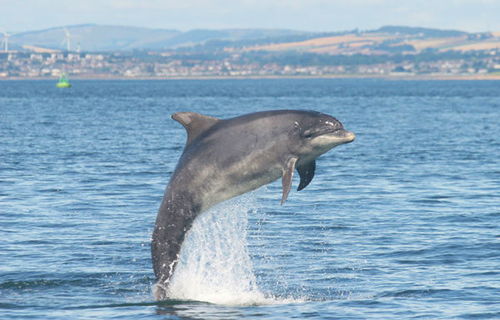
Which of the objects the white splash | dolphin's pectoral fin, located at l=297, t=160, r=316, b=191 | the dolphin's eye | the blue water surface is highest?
the dolphin's eye

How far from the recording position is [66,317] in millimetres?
17734

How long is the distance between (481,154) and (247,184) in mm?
36595

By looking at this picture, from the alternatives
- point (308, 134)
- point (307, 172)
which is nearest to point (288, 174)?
point (308, 134)

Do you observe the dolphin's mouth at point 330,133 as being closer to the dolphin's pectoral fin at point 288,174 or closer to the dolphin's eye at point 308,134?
the dolphin's eye at point 308,134

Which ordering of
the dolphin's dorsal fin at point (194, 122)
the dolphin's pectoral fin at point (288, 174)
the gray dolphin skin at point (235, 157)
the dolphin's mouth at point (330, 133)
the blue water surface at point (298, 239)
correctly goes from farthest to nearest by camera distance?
the blue water surface at point (298, 239) < the dolphin's dorsal fin at point (194, 122) < the gray dolphin skin at point (235, 157) < the dolphin's mouth at point (330, 133) < the dolphin's pectoral fin at point (288, 174)

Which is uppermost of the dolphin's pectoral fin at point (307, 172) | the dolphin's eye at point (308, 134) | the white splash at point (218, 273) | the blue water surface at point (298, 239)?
the dolphin's eye at point (308, 134)

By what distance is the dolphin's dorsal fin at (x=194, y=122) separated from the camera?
1639 centimetres

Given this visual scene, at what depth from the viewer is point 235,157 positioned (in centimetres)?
1620

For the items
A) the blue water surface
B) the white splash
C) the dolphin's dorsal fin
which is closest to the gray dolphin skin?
the dolphin's dorsal fin

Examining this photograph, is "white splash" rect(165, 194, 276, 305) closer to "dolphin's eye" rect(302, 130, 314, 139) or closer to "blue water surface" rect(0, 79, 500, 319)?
"blue water surface" rect(0, 79, 500, 319)

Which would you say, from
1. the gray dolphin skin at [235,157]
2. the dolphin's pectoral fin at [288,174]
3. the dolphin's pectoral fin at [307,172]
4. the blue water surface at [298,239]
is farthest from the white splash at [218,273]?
the dolphin's pectoral fin at [288,174]

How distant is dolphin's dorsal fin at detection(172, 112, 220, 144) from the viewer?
16391 millimetres

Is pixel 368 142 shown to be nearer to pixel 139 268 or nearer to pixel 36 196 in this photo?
pixel 36 196

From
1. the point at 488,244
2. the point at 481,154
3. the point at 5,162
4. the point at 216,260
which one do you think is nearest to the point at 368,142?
the point at 481,154
